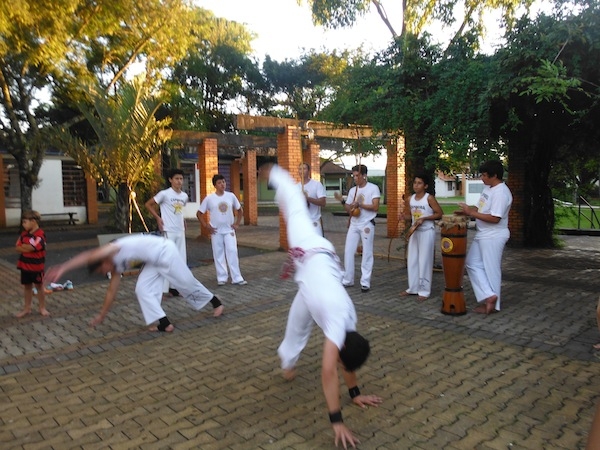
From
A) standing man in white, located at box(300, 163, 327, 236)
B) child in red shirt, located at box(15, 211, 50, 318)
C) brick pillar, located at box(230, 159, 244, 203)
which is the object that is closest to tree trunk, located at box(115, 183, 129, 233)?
child in red shirt, located at box(15, 211, 50, 318)

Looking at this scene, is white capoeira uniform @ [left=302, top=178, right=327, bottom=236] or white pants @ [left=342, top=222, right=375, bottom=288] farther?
white capoeira uniform @ [left=302, top=178, right=327, bottom=236]

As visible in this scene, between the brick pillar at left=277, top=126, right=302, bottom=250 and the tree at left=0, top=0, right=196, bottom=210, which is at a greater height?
the tree at left=0, top=0, right=196, bottom=210

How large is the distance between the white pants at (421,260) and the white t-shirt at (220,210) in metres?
2.87

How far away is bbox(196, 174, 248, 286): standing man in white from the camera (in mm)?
7793

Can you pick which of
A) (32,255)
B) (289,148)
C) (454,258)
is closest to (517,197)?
(289,148)

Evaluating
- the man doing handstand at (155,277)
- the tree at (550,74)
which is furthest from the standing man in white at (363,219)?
the man doing handstand at (155,277)

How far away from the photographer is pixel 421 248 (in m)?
6.65

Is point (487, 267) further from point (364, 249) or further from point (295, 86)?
point (295, 86)

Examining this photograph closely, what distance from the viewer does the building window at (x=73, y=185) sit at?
21469 millimetres

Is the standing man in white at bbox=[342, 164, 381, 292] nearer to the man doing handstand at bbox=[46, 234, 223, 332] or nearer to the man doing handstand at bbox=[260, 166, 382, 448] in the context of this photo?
the man doing handstand at bbox=[46, 234, 223, 332]

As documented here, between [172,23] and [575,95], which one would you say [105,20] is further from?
[575,95]

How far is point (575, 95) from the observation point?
7121mm

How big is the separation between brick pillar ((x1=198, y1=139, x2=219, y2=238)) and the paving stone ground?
7.77 m

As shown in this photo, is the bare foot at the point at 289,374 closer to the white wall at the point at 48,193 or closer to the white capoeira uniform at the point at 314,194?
the white capoeira uniform at the point at 314,194
